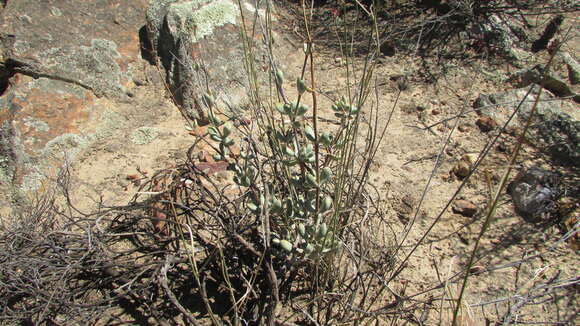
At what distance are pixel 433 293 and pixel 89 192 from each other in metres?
2.03

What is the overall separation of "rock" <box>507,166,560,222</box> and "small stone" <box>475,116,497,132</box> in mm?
517

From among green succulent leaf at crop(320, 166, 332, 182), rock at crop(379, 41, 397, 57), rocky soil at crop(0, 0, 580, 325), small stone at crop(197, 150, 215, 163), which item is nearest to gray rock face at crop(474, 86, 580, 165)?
rocky soil at crop(0, 0, 580, 325)

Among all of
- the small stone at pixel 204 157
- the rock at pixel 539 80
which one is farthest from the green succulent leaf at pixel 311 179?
the rock at pixel 539 80

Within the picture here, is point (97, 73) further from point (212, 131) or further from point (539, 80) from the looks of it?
point (539, 80)

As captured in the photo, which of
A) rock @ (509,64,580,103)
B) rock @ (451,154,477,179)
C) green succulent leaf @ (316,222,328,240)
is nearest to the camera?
green succulent leaf @ (316,222,328,240)

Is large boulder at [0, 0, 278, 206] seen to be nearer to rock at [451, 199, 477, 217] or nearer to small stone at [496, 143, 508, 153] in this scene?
rock at [451, 199, 477, 217]

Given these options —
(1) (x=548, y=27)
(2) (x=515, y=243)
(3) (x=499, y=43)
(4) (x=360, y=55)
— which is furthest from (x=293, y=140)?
(1) (x=548, y=27)

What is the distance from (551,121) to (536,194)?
2.25 feet

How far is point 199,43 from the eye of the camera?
118 inches

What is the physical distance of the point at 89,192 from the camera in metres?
2.54

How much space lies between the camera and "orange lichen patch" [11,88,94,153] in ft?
8.63

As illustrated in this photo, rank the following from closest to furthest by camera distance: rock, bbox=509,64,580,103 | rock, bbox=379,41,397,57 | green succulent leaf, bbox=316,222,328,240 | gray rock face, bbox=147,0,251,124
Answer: green succulent leaf, bbox=316,222,328,240 → rock, bbox=509,64,580,103 → gray rock face, bbox=147,0,251,124 → rock, bbox=379,41,397,57

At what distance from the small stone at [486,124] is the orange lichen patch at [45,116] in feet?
8.73

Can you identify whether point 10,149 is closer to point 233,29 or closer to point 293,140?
point 233,29
